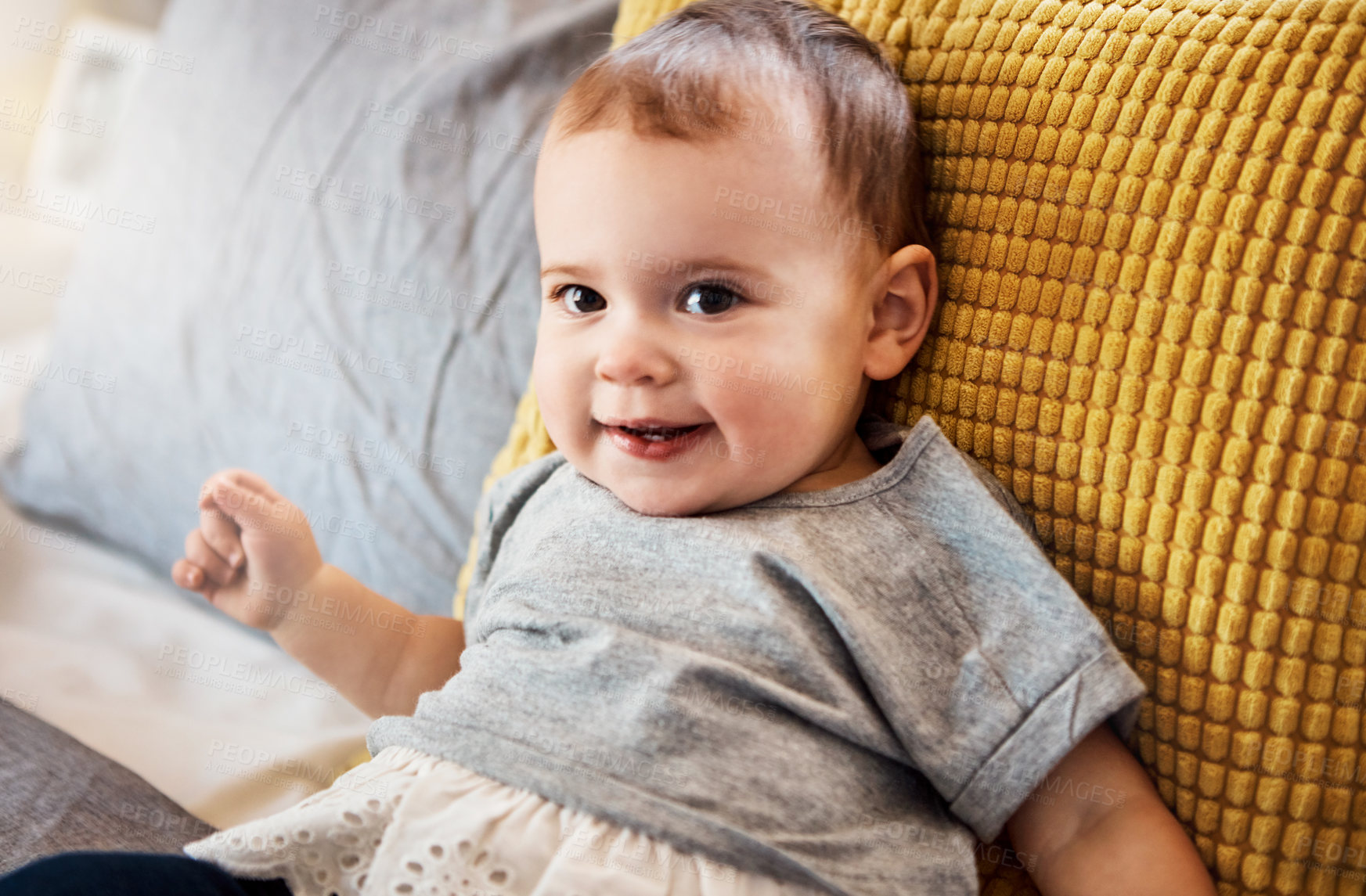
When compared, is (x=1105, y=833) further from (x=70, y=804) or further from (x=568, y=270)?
(x=70, y=804)

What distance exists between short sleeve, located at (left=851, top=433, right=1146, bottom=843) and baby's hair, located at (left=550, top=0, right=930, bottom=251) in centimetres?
22

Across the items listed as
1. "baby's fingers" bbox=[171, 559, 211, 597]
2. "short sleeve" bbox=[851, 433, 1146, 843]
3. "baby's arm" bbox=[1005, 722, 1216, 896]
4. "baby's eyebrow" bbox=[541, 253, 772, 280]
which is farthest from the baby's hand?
"baby's arm" bbox=[1005, 722, 1216, 896]

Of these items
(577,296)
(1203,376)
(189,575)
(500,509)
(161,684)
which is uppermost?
(1203,376)

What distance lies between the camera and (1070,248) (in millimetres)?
716

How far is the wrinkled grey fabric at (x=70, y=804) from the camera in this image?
2.64ft

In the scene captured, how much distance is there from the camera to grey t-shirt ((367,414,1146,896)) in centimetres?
64

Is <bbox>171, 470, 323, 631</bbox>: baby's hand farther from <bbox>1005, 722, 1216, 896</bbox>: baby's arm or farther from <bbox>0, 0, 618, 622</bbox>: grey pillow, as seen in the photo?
<bbox>1005, 722, 1216, 896</bbox>: baby's arm

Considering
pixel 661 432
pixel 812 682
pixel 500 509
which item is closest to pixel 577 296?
pixel 661 432

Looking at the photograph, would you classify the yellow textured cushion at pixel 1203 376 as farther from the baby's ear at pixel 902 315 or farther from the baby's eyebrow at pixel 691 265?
the baby's eyebrow at pixel 691 265

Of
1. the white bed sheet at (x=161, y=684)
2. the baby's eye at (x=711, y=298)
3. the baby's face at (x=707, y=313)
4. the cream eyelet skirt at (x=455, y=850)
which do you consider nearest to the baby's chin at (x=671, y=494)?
the baby's face at (x=707, y=313)

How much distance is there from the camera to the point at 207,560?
2.89ft

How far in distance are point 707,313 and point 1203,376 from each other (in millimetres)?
332

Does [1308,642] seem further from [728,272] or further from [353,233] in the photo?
[353,233]

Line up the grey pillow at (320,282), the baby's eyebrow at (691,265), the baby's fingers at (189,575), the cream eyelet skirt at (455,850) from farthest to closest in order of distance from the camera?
1. the grey pillow at (320,282)
2. the baby's fingers at (189,575)
3. the baby's eyebrow at (691,265)
4. the cream eyelet skirt at (455,850)
